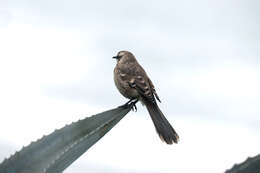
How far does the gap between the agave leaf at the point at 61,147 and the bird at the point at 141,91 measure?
357cm

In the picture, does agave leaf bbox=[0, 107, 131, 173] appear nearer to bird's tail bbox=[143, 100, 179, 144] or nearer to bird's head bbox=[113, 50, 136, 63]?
bird's tail bbox=[143, 100, 179, 144]

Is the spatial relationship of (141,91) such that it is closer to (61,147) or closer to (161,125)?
(161,125)

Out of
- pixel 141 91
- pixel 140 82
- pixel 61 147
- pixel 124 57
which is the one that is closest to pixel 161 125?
pixel 141 91

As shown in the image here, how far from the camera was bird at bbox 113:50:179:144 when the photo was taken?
245 inches

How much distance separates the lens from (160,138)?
600 centimetres

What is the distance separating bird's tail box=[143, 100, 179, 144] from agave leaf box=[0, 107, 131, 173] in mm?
3568

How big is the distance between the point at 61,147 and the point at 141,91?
5.06 m

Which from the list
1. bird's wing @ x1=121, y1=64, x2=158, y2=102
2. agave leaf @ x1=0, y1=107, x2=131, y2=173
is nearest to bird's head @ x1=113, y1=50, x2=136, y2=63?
bird's wing @ x1=121, y1=64, x2=158, y2=102

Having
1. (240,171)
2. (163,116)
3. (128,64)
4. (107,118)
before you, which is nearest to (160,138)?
(163,116)

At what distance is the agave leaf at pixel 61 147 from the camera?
2203 mm

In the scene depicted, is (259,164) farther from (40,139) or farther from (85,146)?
(40,139)

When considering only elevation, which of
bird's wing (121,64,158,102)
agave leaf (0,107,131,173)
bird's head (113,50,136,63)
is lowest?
agave leaf (0,107,131,173)

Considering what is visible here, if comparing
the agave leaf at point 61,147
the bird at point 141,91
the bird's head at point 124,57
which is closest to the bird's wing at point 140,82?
the bird at point 141,91

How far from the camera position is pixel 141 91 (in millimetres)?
7312
